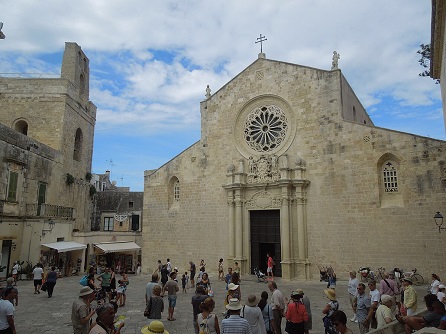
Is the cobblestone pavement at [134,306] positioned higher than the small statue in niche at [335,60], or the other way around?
the small statue in niche at [335,60]

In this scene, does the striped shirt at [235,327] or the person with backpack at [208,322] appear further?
the person with backpack at [208,322]

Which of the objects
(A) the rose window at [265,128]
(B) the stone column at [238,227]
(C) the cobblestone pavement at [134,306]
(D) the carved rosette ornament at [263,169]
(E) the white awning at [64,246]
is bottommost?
(C) the cobblestone pavement at [134,306]

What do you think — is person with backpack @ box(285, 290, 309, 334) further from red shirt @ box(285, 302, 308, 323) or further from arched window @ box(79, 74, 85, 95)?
arched window @ box(79, 74, 85, 95)

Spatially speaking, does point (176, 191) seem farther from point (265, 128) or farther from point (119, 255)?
point (119, 255)

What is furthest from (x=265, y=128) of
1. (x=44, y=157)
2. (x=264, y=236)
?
(x=44, y=157)

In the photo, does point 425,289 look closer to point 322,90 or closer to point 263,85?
point 322,90

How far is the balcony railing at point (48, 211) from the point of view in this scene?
807 inches

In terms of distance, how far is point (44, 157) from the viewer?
2284 centimetres

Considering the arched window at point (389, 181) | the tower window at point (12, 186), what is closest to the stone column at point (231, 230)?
the arched window at point (389, 181)

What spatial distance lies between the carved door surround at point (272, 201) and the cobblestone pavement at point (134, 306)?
1.20 metres

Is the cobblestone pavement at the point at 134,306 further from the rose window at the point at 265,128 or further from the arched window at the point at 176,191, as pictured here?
the rose window at the point at 265,128

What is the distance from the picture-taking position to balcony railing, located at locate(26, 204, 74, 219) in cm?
2050

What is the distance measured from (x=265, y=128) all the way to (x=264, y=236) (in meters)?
6.18

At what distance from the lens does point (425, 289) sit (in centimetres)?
1401
